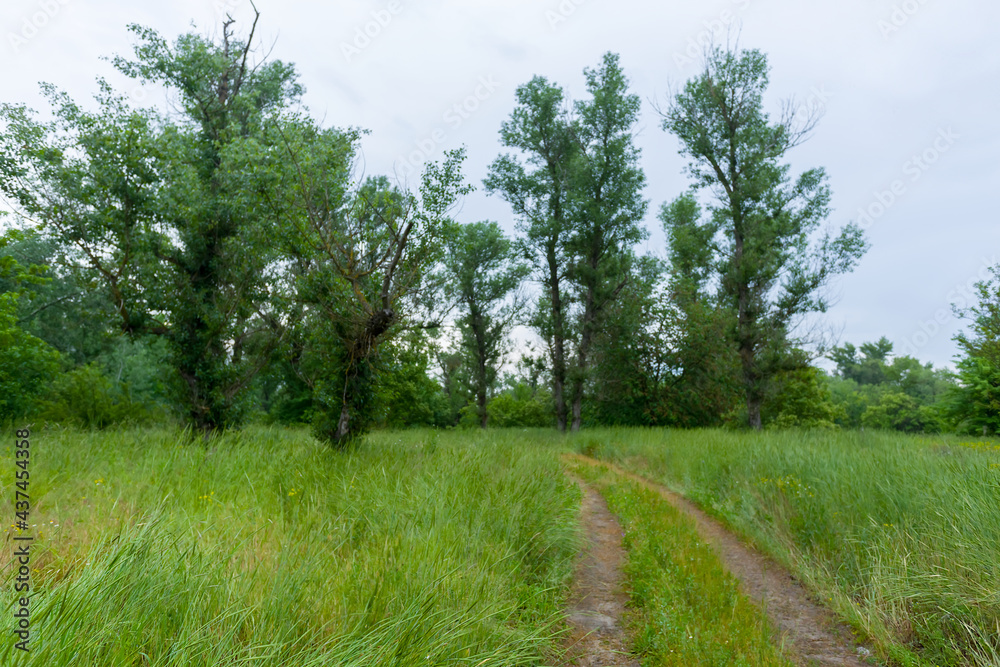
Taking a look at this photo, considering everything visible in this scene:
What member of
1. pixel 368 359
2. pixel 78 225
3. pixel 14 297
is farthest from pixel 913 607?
pixel 14 297

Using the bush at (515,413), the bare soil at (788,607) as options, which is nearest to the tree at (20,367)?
the bare soil at (788,607)

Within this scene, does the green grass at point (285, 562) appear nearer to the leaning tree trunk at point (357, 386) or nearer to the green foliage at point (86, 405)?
the leaning tree trunk at point (357, 386)

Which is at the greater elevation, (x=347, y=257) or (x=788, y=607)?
(x=347, y=257)

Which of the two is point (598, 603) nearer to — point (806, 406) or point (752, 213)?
point (752, 213)

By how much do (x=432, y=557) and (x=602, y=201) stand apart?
19884 millimetres

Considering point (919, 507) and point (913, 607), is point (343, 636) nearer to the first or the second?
point (913, 607)

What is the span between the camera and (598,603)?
4.63 metres

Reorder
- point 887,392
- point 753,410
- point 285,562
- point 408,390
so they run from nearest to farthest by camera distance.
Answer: point 285,562
point 753,410
point 408,390
point 887,392

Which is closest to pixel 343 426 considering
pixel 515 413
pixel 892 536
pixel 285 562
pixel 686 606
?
pixel 285 562

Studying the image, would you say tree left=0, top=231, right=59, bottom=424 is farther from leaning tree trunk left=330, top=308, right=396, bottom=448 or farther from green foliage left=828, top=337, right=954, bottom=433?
green foliage left=828, top=337, right=954, bottom=433

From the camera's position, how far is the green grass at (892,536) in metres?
3.77

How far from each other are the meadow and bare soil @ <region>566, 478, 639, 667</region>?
17 cm

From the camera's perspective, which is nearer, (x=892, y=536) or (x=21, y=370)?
(x=892, y=536)

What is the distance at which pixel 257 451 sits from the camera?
803cm
